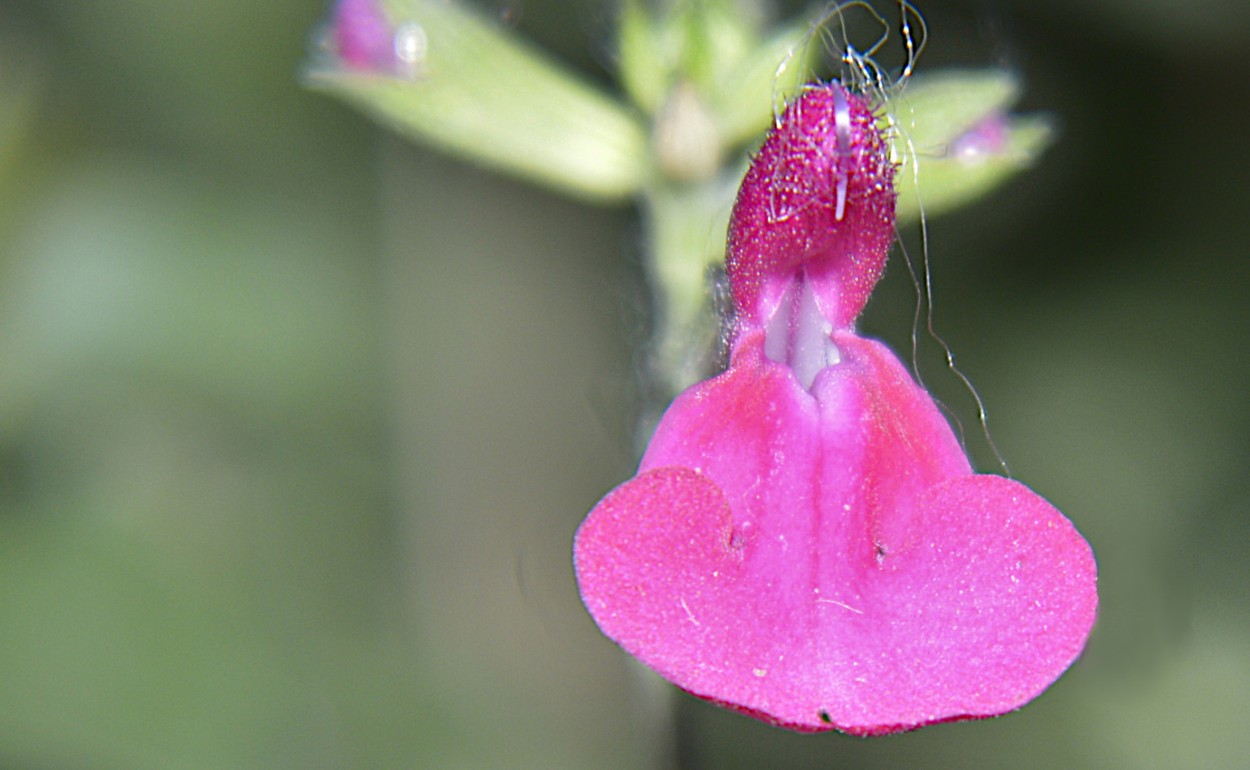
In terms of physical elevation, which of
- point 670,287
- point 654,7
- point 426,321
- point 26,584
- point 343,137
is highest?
point 654,7

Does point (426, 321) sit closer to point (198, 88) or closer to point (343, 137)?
point (343, 137)

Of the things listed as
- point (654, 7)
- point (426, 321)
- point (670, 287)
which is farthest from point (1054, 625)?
point (426, 321)

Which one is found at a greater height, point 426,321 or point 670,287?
point 670,287

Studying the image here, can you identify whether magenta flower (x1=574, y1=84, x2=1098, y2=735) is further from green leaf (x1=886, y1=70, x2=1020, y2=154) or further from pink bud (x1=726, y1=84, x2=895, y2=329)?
green leaf (x1=886, y1=70, x2=1020, y2=154)

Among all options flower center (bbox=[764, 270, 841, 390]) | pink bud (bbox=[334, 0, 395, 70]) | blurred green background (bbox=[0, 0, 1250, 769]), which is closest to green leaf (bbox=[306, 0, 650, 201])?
pink bud (bbox=[334, 0, 395, 70])

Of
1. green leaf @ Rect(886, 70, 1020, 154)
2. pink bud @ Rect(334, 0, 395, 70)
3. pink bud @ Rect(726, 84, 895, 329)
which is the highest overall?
pink bud @ Rect(334, 0, 395, 70)

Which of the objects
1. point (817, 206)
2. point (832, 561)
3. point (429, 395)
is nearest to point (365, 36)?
point (817, 206)
